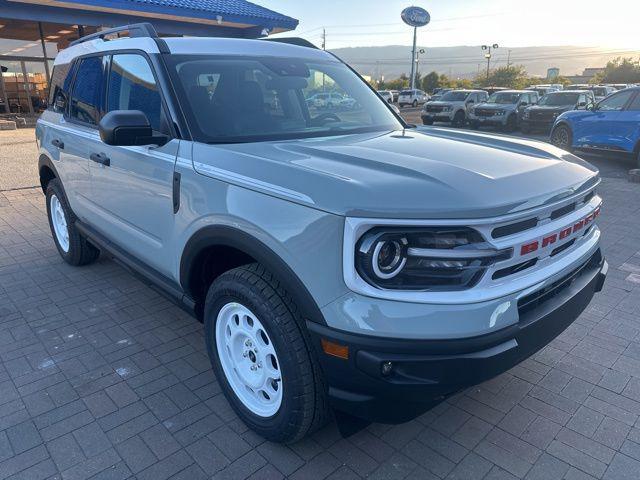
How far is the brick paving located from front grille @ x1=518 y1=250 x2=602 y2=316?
2.74 feet

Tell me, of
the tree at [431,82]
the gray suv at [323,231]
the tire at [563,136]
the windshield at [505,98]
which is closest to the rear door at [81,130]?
the gray suv at [323,231]

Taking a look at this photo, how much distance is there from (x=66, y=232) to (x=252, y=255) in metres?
3.56

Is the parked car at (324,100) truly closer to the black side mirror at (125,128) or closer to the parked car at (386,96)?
the parked car at (386,96)

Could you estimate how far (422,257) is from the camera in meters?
1.92

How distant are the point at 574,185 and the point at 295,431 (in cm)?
181

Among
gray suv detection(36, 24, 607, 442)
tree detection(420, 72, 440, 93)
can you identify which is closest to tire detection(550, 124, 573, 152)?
gray suv detection(36, 24, 607, 442)

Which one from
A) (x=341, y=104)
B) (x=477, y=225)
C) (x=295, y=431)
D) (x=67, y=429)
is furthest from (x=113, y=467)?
(x=341, y=104)

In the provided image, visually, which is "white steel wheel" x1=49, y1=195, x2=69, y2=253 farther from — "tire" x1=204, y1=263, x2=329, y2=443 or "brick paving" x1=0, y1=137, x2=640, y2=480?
"tire" x1=204, y1=263, x2=329, y2=443

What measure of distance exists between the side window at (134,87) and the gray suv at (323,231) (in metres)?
0.02

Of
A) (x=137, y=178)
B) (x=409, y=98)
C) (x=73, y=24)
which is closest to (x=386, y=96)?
(x=73, y=24)

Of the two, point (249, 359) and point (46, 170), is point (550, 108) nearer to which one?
point (46, 170)

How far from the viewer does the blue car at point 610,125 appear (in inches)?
399

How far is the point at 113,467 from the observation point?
244cm

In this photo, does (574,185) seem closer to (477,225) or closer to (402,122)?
(477,225)
